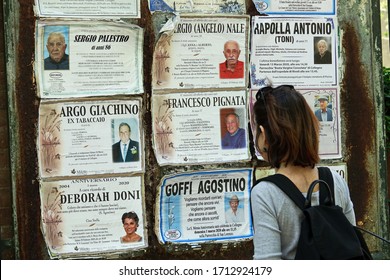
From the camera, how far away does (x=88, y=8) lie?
4.14 meters

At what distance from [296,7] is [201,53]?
0.71 meters

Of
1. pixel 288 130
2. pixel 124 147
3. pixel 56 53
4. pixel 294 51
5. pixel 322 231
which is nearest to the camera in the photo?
pixel 322 231

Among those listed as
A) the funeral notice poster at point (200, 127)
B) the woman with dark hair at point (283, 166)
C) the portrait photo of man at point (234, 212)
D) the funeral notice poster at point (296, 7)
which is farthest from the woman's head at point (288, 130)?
the funeral notice poster at point (296, 7)

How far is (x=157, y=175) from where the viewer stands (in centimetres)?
430

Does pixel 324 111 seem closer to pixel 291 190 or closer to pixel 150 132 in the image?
pixel 150 132

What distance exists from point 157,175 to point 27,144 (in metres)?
0.79

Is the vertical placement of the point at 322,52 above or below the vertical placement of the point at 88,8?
below

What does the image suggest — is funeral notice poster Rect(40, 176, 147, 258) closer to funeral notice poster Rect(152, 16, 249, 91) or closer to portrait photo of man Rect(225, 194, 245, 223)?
portrait photo of man Rect(225, 194, 245, 223)

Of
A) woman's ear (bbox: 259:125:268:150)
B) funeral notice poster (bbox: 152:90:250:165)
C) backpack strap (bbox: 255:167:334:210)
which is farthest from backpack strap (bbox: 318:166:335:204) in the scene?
funeral notice poster (bbox: 152:90:250:165)

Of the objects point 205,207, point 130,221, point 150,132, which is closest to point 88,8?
point 150,132

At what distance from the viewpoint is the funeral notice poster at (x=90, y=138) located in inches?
161

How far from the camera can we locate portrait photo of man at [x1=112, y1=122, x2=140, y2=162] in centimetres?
421

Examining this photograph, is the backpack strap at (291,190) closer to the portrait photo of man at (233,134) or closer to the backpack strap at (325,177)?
the backpack strap at (325,177)

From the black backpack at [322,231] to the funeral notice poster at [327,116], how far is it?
78.4 inches
